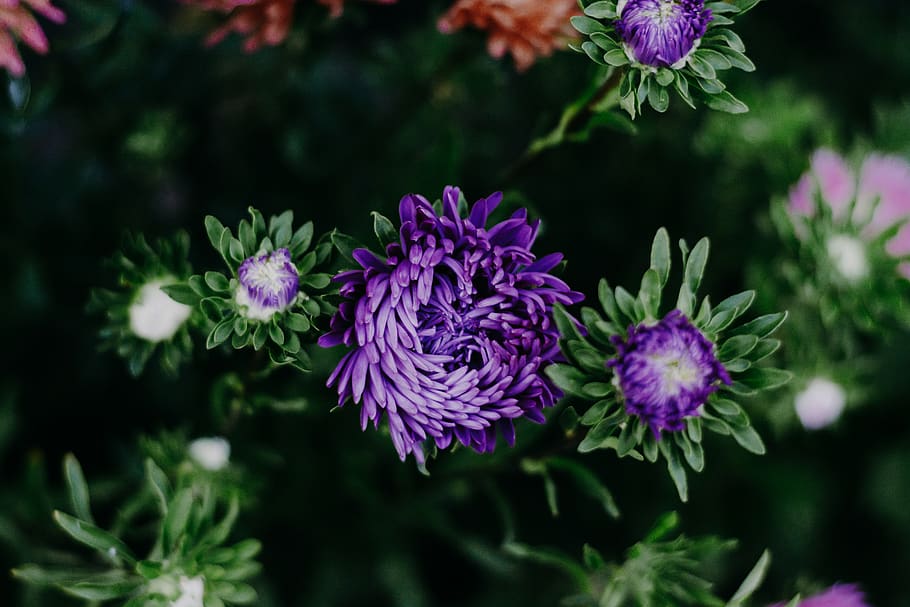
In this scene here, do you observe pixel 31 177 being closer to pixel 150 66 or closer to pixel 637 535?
pixel 150 66

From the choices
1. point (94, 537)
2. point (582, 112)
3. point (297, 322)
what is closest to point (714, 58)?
point (582, 112)

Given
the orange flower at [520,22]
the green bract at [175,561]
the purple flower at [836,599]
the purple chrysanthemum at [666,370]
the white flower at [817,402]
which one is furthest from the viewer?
the white flower at [817,402]

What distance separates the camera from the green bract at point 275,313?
0.69 m

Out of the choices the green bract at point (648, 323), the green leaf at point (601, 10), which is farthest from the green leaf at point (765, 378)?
Answer: the green leaf at point (601, 10)

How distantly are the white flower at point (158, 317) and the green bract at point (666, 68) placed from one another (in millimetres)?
447

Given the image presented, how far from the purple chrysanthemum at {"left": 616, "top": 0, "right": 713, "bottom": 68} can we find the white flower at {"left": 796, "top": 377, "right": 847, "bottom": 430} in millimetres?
624

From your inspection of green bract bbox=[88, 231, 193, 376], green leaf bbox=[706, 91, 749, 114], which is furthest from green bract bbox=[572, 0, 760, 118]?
green bract bbox=[88, 231, 193, 376]

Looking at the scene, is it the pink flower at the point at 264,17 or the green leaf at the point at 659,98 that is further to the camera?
the pink flower at the point at 264,17

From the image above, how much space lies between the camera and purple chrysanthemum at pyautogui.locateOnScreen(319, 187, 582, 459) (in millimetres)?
666

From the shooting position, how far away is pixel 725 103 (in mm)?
693

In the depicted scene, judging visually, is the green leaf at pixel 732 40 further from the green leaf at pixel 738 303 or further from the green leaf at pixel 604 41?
the green leaf at pixel 738 303

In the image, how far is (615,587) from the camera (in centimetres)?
79

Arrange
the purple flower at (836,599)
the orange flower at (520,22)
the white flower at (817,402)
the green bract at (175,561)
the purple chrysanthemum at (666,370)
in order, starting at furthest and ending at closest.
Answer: the white flower at (817,402) < the purple flower at (836,599) < the orange flower at (520,22) < the green bract at (175,561) < the purple chrysanthemum at (666,370)

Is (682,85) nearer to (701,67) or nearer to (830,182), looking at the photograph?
(701,67)
